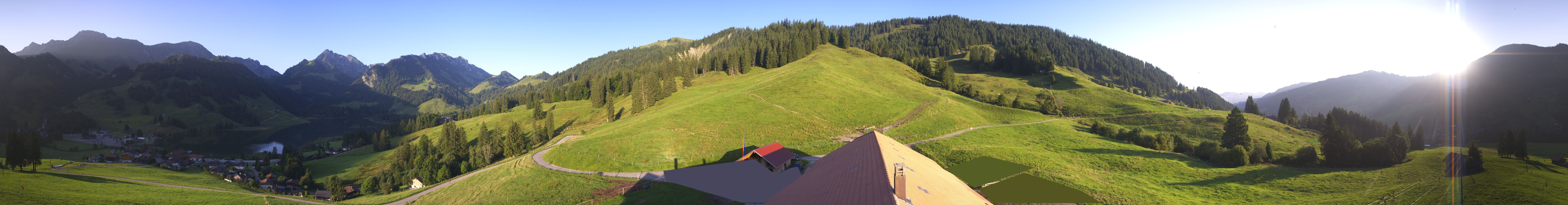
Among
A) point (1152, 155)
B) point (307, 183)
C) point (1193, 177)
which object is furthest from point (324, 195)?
point (1152, 155)

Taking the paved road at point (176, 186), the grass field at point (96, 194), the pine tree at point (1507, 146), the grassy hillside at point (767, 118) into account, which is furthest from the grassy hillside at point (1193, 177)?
the grass field at point (96, 194)

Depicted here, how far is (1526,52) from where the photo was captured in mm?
87875

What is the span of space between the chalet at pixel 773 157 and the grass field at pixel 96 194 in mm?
37539

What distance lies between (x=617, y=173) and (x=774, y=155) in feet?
44.9

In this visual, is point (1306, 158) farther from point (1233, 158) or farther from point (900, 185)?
point (900, 185)

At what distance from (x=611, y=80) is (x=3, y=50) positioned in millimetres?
251609

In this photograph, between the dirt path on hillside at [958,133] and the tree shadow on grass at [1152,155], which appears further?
the dirt path on hillside at [958,133]

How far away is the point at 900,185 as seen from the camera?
1387 cm

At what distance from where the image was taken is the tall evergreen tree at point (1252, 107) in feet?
281

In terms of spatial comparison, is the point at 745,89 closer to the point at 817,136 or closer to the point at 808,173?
the point at 817,136

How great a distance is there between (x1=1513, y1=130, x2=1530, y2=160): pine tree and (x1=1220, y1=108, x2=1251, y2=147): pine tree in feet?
108

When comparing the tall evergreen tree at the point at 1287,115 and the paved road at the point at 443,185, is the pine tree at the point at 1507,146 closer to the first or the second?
the tall evergreen tree at the point at 1287,115

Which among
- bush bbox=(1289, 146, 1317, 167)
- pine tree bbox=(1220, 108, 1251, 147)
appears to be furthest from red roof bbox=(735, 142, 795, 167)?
pine tree bbox=(1220, 108, 1251, 147)

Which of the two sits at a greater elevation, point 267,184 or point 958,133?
point 958,133
